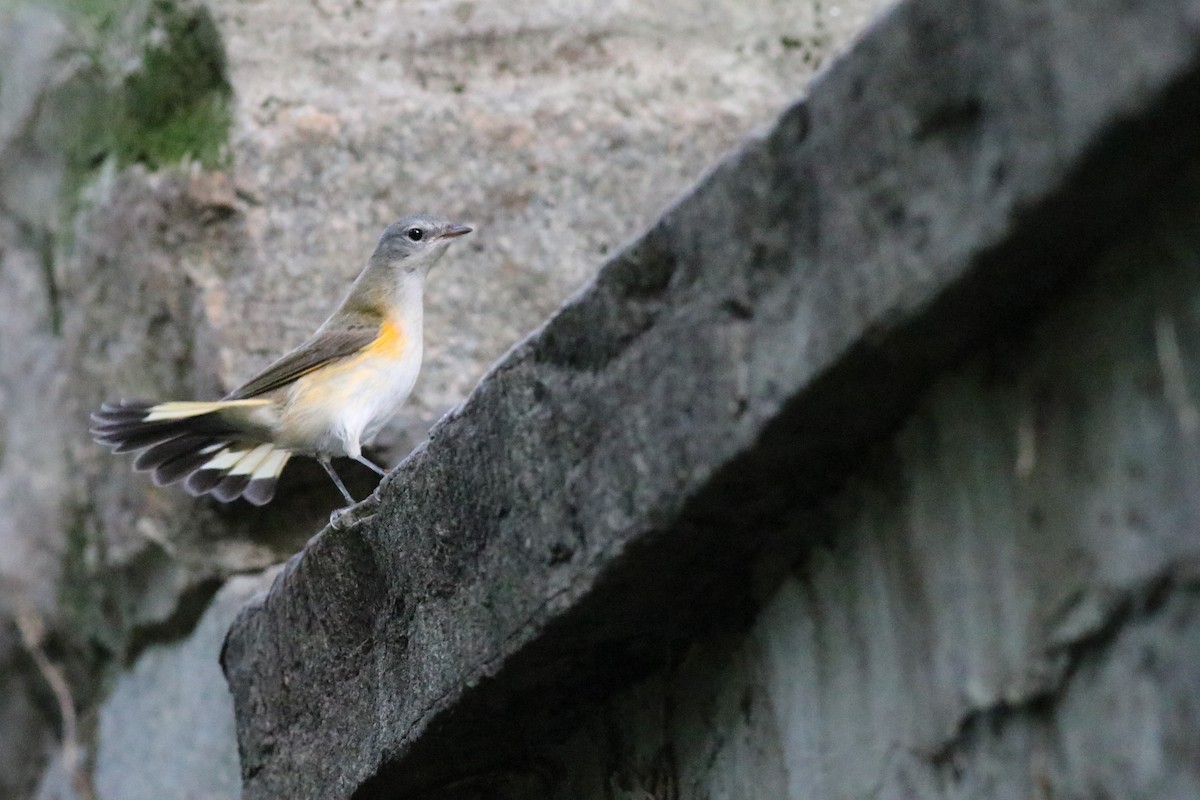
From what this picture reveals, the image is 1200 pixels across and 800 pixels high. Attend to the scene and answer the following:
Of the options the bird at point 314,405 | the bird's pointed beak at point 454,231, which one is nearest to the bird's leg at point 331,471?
the bird at point 314,405

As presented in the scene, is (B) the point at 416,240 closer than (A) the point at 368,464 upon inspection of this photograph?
No

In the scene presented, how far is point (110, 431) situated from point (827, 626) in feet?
5.85

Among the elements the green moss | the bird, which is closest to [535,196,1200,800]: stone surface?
the bird

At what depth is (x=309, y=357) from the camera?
3.27m

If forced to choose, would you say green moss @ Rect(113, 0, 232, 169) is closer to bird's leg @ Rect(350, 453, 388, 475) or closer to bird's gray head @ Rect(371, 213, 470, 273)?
bird's gray head @ Rect(371, 213, 470, 273)

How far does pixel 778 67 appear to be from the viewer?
357 centimetres

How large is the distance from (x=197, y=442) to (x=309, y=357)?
0.28m

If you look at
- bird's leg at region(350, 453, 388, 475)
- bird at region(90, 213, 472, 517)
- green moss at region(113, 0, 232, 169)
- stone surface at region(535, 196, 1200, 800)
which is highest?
green moss at region(113, 0, 232, 169)

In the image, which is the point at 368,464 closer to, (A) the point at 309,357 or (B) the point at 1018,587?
(A) the point at 309,357

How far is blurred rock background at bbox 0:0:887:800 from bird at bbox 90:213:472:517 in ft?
0.18

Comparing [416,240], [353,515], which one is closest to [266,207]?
[416,240]

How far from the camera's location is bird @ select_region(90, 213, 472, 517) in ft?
10.2

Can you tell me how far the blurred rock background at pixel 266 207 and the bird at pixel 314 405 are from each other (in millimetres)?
55

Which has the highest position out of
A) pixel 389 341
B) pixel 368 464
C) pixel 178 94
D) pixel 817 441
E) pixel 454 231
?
pixel 178 94
